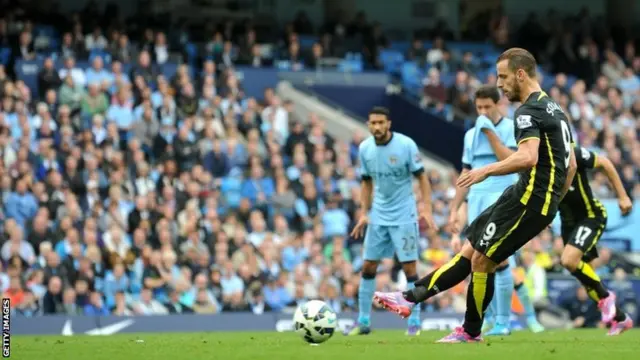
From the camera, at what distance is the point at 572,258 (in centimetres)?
1486

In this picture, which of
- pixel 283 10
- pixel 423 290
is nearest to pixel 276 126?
pixel 283 10

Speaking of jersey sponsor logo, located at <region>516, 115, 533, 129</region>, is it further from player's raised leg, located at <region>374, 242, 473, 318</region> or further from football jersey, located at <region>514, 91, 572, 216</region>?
player's raised leg, located at <region>374, 242, 473, 318</region>

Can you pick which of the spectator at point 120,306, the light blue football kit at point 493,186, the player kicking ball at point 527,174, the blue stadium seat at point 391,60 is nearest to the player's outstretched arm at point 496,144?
the light blue football kit at point 493,186

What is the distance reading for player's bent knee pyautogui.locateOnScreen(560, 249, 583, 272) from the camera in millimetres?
14852

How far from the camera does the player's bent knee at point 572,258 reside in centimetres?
1485

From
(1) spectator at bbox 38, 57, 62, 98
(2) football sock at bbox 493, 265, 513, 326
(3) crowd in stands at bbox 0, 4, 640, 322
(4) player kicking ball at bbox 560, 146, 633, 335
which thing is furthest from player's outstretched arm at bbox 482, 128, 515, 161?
(1) spectator at bbox 38, 57, 62, 98

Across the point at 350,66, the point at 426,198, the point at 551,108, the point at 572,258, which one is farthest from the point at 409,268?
the point at 350,66

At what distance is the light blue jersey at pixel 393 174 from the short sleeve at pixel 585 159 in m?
1.73

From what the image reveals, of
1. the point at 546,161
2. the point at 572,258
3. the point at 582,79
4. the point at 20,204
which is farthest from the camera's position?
the point at 582,79

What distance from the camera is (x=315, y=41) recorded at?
33062 mm

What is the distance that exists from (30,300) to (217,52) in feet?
33.6

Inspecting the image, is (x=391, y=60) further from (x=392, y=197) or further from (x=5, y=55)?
(x=392, y=197)

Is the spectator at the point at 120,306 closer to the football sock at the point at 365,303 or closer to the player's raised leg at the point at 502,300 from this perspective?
the football sock at the point at 365,303

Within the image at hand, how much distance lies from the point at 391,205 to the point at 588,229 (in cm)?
218
